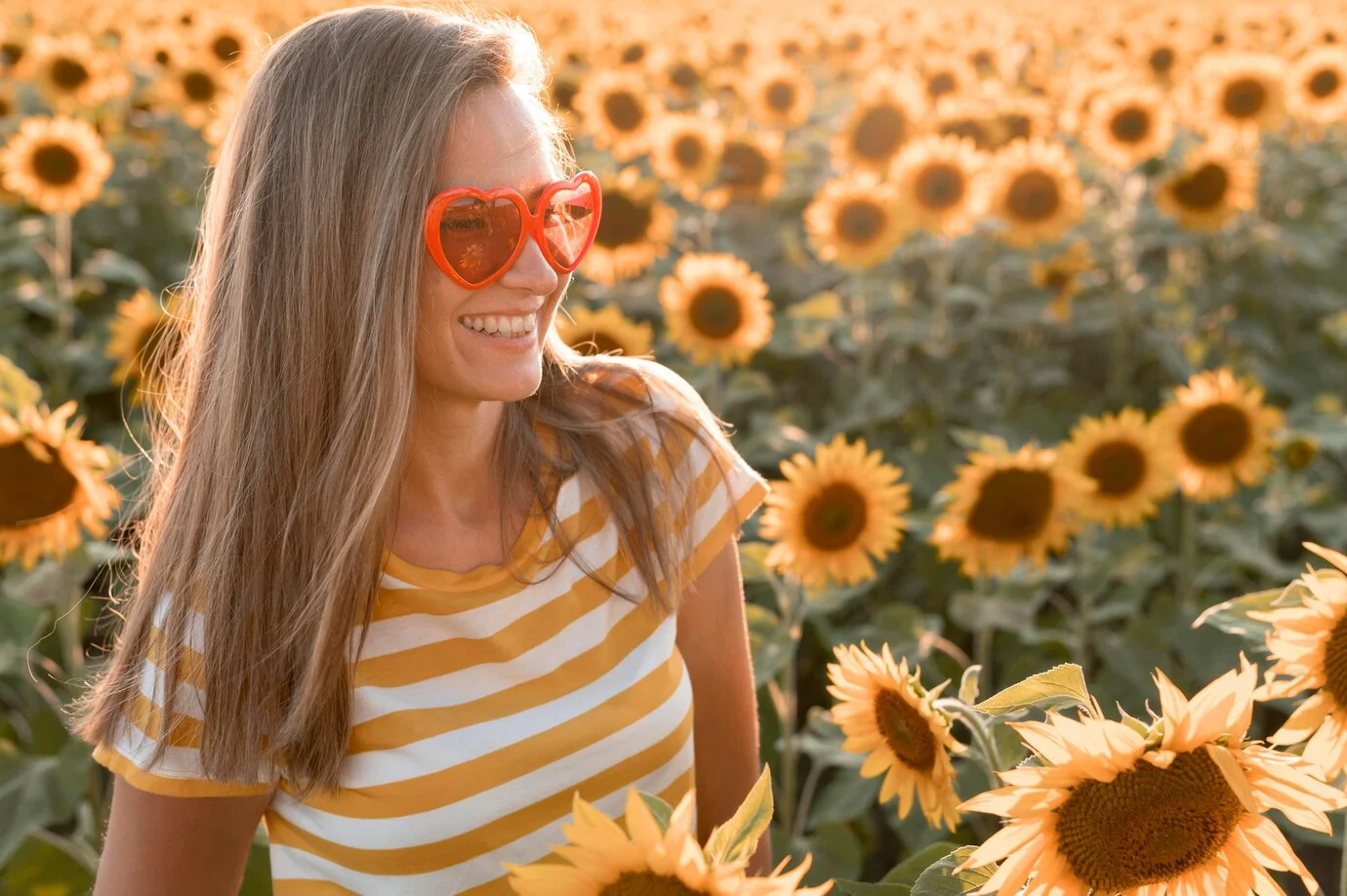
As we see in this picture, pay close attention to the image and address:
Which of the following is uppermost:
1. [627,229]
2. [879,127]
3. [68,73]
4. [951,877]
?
[951,877]

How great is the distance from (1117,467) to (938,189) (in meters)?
1.74

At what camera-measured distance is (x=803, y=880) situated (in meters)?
2.36

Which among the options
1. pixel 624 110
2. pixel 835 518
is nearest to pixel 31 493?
pixel 835 518

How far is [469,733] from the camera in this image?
5.40 feet

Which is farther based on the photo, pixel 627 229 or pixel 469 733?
pixel 627 229

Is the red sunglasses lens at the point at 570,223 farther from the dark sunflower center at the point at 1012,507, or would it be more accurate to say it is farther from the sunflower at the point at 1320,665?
the dark sunflower center at the point at 1012,507

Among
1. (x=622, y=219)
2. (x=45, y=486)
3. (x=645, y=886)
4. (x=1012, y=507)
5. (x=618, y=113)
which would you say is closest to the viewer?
(x=645, y=886)

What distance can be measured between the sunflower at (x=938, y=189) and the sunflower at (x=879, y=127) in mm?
777

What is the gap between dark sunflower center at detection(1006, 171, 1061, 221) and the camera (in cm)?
454

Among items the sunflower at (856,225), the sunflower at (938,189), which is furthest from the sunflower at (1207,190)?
the sunflower at (856,225)

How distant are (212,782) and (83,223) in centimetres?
493

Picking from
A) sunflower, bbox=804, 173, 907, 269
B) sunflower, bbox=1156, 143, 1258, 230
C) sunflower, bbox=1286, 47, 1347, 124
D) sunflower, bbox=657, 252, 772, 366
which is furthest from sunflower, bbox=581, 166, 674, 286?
sunflower, bbox=1286, 47, 1347, 124

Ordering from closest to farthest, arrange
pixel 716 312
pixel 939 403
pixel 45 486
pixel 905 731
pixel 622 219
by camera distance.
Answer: pixel 905 731
pixel 45 486
pixel 716 312
pixel 939 403
pixel 622 219

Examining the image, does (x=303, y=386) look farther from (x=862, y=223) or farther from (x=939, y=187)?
(x=939, y=187)
